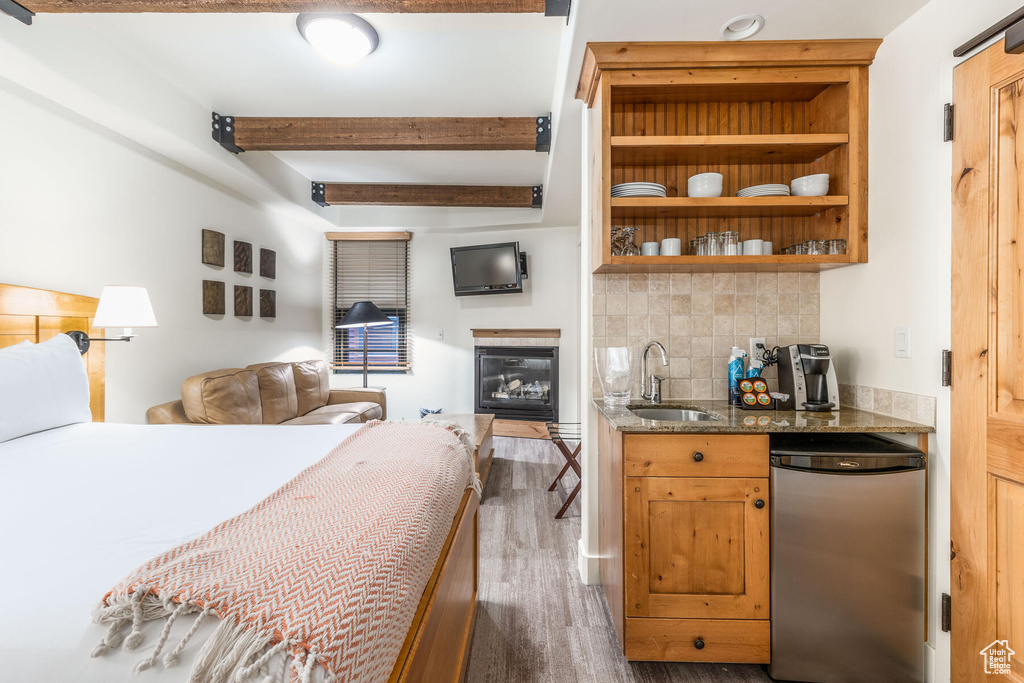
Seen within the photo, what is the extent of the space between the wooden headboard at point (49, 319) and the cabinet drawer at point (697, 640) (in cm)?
292

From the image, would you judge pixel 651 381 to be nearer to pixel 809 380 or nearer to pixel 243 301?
pixel 809 380

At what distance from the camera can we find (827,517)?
1.61 meters

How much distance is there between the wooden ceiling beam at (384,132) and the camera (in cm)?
318

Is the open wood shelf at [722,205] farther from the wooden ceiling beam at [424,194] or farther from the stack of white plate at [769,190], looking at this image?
the wooden ceiling beam at [424,194]

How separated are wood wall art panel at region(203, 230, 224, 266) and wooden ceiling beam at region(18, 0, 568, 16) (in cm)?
186

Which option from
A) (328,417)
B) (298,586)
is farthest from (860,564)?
(328,417)

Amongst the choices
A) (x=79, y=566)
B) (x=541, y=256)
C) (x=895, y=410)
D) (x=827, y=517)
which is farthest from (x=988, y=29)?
(x=541, y=256)

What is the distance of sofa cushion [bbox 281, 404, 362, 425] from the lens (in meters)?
3.67

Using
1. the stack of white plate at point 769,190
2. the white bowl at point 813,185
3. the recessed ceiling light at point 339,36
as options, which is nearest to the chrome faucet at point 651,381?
the stack of white plate at point 769,190

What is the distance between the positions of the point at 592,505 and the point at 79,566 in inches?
79.4

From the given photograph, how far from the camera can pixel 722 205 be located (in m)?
1.99

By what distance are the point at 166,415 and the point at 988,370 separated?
12.9 feet

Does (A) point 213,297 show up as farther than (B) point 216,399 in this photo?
Yes

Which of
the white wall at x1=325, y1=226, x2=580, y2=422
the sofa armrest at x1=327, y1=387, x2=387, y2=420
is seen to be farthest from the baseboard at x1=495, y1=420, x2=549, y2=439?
the sofa armrest at x1=327, y1=387, x2=387, y2=420
